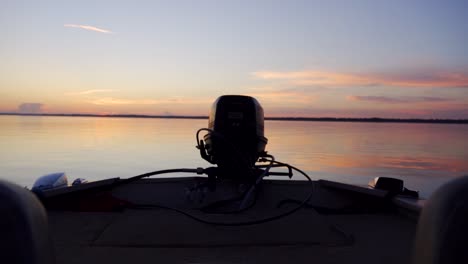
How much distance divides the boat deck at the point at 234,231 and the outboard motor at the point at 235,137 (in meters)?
0.25

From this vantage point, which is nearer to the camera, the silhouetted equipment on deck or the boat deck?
the silhouetted equipment on deck

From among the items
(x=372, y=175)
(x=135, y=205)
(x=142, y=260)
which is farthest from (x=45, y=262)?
(x=372, y=175)

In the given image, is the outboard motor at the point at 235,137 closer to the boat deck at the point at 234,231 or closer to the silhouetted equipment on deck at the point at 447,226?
the boat deck at the point at 234,231

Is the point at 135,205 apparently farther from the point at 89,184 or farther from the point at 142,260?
the point at 142,260

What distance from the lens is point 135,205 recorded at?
11.7 ft

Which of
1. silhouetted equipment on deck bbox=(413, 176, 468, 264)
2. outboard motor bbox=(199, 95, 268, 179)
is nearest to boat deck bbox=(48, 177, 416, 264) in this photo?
outboard motor bbox=(199, 95, 268, 179)

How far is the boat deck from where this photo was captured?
7.89 ft

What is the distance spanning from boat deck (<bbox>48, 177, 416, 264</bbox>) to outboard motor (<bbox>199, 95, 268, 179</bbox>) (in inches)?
9.7

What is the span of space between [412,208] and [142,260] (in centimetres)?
207

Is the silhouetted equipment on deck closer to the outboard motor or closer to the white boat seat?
the white boat seat

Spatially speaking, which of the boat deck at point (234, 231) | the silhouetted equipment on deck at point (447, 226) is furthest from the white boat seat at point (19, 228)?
the boat deck at point (234, 231)

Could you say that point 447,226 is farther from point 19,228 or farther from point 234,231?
point 234,231

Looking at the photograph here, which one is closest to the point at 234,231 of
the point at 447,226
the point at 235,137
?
the point at 235,137

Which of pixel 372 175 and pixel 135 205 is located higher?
pixel 135 205
